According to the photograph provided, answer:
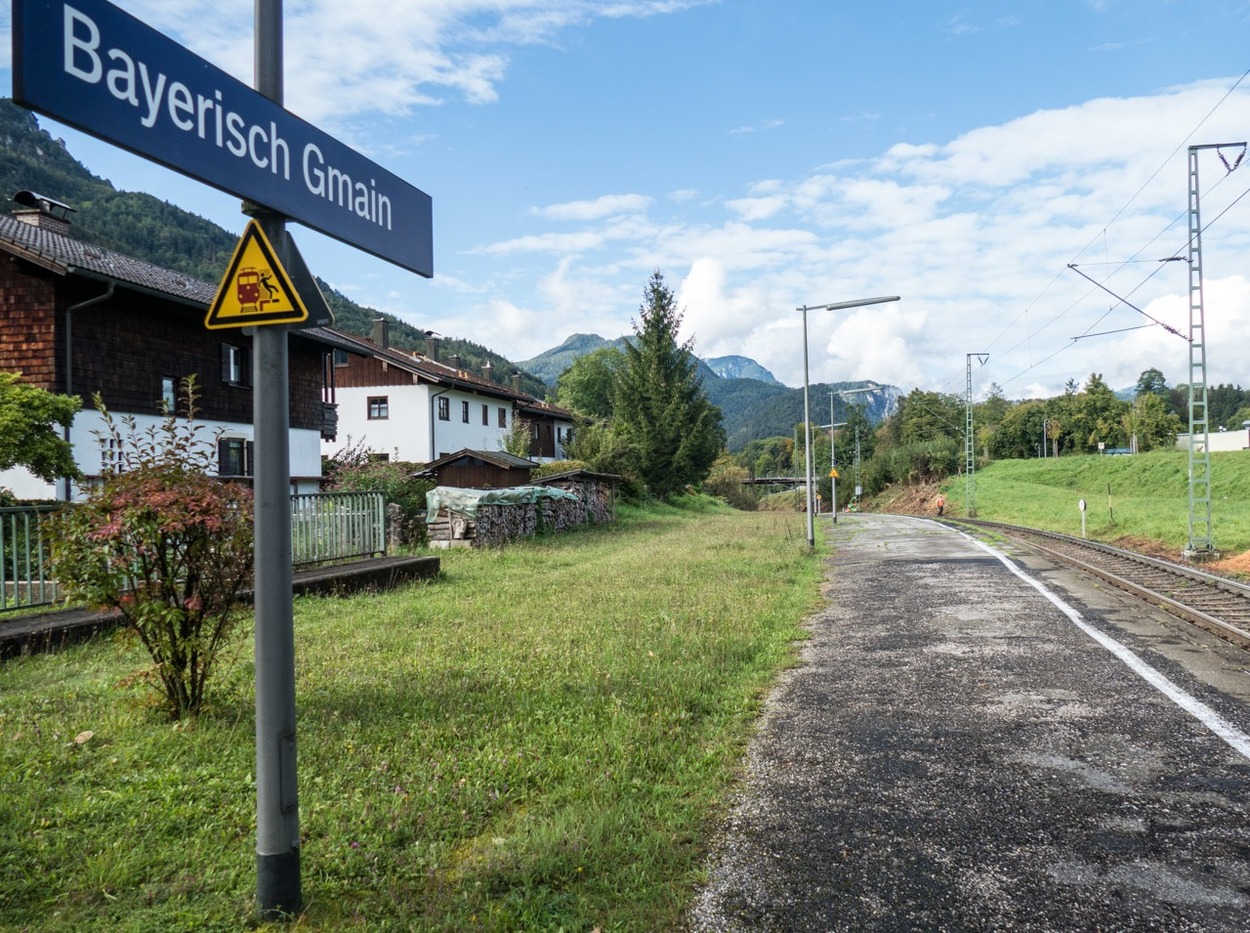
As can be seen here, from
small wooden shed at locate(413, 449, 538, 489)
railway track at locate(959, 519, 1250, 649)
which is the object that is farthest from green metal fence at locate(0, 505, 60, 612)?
small wooden shed at locate(413, 449, 538, 489)

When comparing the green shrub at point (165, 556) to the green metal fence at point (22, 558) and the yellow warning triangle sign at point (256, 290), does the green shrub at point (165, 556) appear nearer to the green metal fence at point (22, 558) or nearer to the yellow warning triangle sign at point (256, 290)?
the yellow warning triangle sign at point (256, 290)

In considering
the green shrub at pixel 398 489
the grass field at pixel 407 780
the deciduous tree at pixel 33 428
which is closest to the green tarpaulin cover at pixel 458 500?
the green shrub at pixel 398 489

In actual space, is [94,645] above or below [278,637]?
below

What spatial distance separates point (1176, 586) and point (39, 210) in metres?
31.1

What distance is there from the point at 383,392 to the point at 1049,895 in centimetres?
4080

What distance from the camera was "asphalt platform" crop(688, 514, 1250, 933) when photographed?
11.5ft

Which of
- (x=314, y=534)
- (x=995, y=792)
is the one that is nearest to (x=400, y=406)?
(x=314, y=534)

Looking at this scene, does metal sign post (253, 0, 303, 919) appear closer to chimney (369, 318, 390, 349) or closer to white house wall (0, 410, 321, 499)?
white house wall (0, 410, 321, 499)

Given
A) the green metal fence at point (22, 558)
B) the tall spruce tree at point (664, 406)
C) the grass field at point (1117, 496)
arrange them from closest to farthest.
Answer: the green metal fence at point (22, 558)
the grass field at point (1117, 496)
the tall spruce tree at point (664, 406)

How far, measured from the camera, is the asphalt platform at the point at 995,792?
350 centimetres

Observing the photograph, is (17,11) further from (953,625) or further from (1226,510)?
(1226,510)

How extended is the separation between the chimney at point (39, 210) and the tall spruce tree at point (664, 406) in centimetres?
2947

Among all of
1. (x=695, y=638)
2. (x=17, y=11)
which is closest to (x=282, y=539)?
(x=17, y=11)

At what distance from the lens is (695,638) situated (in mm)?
9141
